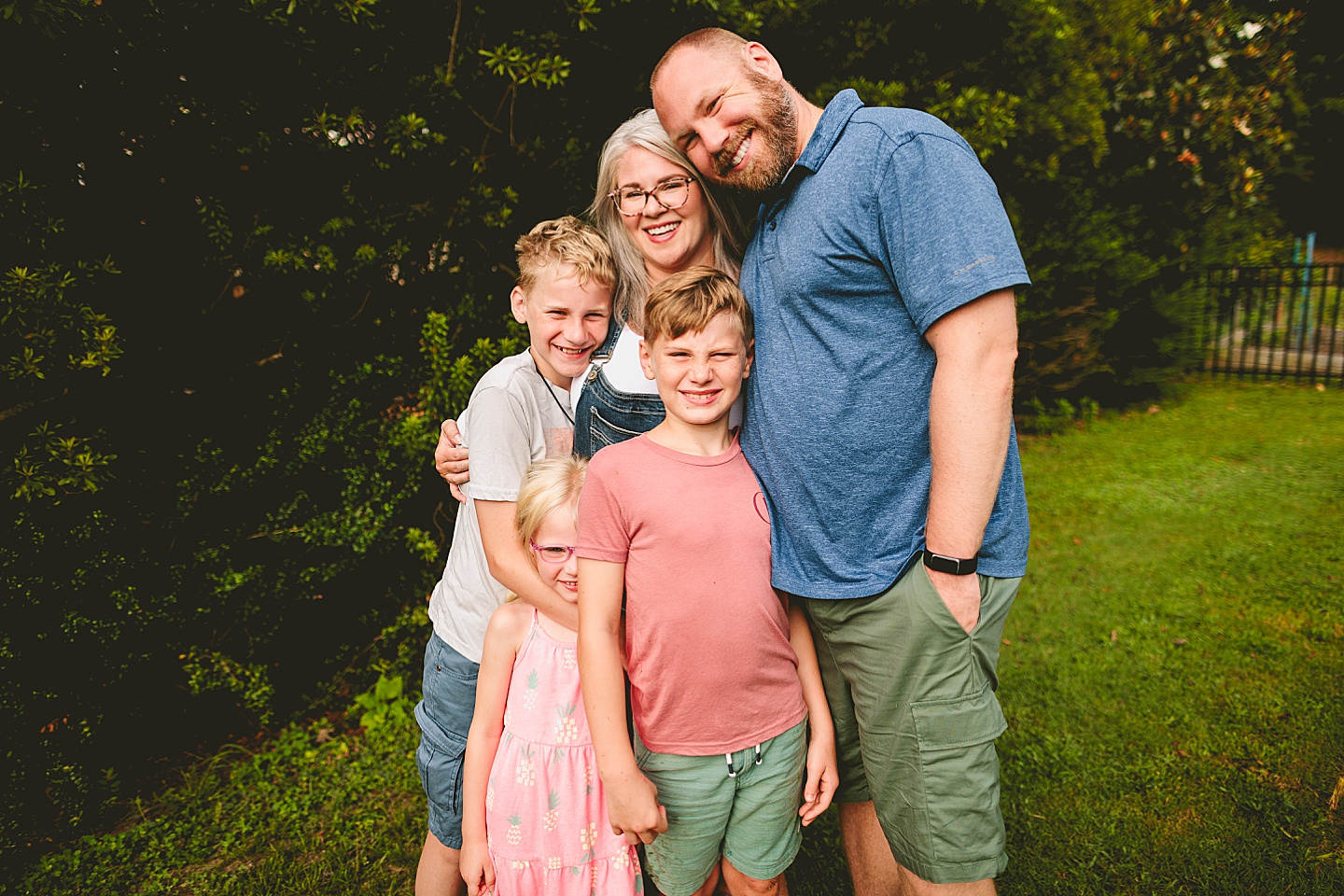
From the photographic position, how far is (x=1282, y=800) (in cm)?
293

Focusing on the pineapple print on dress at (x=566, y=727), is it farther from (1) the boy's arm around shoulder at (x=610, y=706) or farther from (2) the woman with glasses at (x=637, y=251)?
(2) the woman with glasses at (x=637, y=251)

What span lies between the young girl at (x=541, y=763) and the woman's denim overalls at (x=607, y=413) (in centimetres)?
11

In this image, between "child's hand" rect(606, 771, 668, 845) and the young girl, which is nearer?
"child's hand" rect(606, 771, 668, 845)

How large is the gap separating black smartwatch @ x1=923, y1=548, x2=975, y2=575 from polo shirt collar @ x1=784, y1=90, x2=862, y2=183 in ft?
3.09

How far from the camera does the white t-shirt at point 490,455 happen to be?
2098 millimetres

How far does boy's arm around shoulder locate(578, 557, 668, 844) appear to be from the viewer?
1830 mm

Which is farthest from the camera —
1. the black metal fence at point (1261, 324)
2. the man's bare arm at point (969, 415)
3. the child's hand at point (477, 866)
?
the black metal fence at point (1261, 324)

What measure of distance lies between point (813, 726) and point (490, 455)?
111 centimetres

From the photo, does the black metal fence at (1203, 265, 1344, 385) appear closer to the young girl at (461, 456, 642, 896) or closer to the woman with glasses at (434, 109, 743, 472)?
the woman with glasses at (434, 109, 743, 472)

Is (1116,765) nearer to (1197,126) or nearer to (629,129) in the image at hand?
(629,129)

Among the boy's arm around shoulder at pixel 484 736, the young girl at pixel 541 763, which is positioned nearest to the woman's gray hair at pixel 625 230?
the young girl at pixel 541 763

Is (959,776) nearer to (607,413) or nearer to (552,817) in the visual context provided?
(552,817)

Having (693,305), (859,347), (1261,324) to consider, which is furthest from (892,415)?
(1261,324)

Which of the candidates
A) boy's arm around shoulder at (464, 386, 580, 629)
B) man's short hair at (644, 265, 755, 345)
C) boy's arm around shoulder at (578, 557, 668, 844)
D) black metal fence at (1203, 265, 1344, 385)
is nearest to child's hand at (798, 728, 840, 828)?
boy's arm around shoulder at (578, 557, 668, 844)
